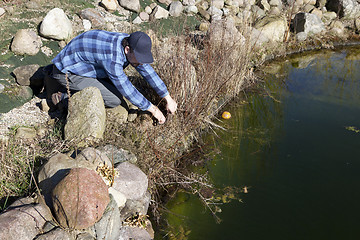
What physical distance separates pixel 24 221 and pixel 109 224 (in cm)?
53

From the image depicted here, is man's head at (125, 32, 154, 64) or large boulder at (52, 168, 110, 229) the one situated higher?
man's head at (125, 32, 154, 64)

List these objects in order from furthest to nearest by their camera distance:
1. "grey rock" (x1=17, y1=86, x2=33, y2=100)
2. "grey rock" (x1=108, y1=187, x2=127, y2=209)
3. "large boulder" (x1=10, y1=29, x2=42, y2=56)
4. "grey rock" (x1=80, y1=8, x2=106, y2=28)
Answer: "grey rock" (x1=80, y1=8, x2=106, y2=28), "large boulder" (x1=10, y1=29, x2=42, y2=56), "grey rock" (x1=17, y1=86, x2=33, y2=100), "grey rock" (x1=108, y1=187, x2=127, y2=209)

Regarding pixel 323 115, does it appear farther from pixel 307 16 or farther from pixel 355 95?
pixel 307 16

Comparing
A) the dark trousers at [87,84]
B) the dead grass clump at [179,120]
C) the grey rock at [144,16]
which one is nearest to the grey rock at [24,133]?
the dark trousers at [87,84]

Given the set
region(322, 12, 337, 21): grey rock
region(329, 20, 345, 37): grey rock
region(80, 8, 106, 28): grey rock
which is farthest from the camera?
region(322, 12, 337, 21): grey rock

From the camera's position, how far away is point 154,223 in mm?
2938

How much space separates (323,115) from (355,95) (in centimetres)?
88

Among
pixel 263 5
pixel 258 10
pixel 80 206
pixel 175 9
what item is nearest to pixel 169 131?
pixel 80 206

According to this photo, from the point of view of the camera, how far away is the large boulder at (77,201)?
2.01 metres

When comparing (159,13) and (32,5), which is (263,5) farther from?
(32,5)

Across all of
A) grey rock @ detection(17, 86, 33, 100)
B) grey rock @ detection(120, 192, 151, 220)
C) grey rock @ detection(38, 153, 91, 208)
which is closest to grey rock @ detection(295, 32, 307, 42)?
grey rock @ detection(17, 86, 33, 100)

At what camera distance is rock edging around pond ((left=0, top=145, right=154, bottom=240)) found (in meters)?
2.00

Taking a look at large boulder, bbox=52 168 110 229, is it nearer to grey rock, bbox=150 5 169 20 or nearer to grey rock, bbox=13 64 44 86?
grey rock, bbox=13 64 44 86

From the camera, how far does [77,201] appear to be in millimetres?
2000
